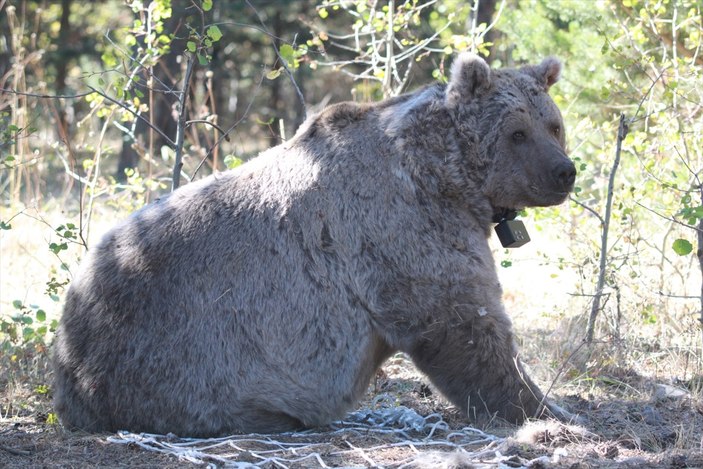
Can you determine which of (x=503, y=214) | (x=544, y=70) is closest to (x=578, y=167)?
(x=544, y=70)

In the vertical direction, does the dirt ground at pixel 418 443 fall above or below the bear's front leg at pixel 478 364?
below

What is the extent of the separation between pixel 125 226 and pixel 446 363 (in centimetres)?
188

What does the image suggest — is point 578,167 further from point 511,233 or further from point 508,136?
point 508,136

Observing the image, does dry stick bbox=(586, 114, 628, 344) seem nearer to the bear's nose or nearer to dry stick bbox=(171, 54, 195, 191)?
the bear's nose

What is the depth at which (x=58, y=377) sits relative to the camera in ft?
15.6

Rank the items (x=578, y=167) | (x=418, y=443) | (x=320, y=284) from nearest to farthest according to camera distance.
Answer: (x=418, y=443)
(x=320, y=284)
(x=578, y=167)

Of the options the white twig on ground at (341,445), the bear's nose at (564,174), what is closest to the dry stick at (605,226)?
the bear's nose at (564,174)

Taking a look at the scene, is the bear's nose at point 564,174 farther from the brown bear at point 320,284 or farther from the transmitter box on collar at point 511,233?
the transmitter box on collar at point 511,233

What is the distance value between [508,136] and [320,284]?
127cm

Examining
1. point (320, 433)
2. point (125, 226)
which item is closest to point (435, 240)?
point (320, 433)

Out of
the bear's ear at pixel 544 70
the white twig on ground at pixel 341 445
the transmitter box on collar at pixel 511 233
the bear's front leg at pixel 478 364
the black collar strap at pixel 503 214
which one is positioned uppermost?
the bear's ear at pixel 544 70

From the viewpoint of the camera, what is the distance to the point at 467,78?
4.75m

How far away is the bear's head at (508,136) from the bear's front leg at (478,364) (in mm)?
676

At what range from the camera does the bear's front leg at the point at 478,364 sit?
4.46 meters
